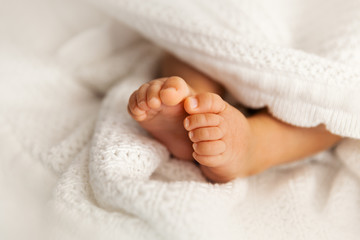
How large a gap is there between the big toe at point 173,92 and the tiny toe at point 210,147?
0.07 m

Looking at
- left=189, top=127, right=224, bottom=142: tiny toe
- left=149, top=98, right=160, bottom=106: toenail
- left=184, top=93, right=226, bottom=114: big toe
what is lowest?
left=189, top=127, right=224, bottom=142: tiny toe

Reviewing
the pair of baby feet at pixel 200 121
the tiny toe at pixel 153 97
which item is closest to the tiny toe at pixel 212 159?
the pair of baby feet at pixel 200 121

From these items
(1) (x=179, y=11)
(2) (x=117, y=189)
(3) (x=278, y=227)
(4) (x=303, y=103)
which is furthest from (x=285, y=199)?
(1) (x=179, y=11)

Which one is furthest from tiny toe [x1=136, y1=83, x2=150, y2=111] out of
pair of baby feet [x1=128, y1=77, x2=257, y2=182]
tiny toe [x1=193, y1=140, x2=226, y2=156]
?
tiny toe [x1=193, y1=140, x2=226, y2=156]

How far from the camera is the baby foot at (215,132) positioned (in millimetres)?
484

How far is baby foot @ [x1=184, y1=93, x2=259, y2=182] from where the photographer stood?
1.59ft

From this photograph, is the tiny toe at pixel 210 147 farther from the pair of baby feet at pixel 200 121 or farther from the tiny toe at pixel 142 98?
the tiny toe at pixel 142 98

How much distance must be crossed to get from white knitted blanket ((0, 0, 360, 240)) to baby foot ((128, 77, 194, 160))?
0.10 feet

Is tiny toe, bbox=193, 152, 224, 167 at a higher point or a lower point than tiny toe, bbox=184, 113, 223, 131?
lower

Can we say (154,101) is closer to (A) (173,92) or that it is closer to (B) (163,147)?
(A) (173,92)

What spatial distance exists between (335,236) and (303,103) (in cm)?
23

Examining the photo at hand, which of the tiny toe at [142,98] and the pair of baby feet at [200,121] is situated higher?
the tiny toe at [142,98]

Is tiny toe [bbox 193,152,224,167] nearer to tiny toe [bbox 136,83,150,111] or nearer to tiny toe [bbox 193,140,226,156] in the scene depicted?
tiny toe [bbox 193,140,226,156]

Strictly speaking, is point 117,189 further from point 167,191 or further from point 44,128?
point 44,128
